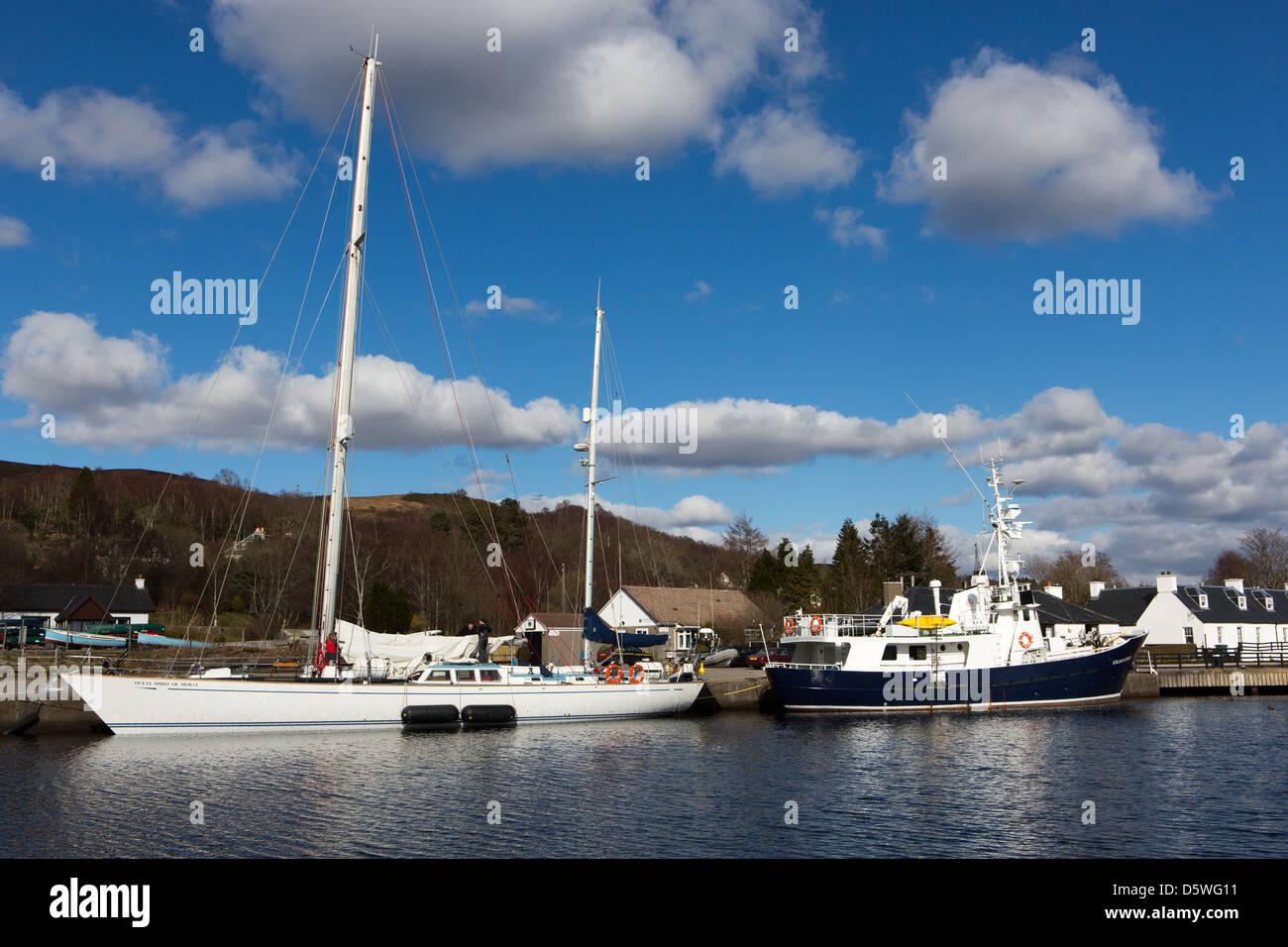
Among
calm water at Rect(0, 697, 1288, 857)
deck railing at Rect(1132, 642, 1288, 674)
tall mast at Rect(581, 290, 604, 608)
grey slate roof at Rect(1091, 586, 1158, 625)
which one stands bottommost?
deck railing at Rect(1132, 642, 1288, 674)

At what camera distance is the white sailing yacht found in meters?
32.0

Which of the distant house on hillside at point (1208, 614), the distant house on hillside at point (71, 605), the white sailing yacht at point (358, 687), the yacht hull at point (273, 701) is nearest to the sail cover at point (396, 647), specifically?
the white sailing yacht at point (358, 687)

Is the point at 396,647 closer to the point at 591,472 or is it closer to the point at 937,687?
the point at 591,472

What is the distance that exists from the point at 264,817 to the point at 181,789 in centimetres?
427

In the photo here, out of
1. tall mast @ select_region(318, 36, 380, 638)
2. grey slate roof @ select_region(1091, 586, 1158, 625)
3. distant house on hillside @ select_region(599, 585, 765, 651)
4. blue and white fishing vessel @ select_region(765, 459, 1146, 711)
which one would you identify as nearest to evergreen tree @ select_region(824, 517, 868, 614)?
distant house on hillside @ select_region(599, 585, 765, 651)

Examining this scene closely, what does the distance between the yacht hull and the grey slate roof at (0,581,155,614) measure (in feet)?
138

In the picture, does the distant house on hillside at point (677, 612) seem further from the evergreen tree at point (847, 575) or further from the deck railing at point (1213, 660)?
the deck railing at point (1213, 660)

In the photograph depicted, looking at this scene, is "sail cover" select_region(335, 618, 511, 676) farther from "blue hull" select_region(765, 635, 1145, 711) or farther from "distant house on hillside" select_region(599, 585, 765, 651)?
"distant house on hillside" select_region(599, 585, 765, 651)

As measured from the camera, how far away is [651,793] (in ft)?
77.5

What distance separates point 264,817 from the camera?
67.3 ft

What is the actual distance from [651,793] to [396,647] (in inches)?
709

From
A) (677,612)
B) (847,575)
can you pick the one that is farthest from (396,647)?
(847,575)

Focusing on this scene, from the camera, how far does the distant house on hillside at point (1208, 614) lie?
73.9m
